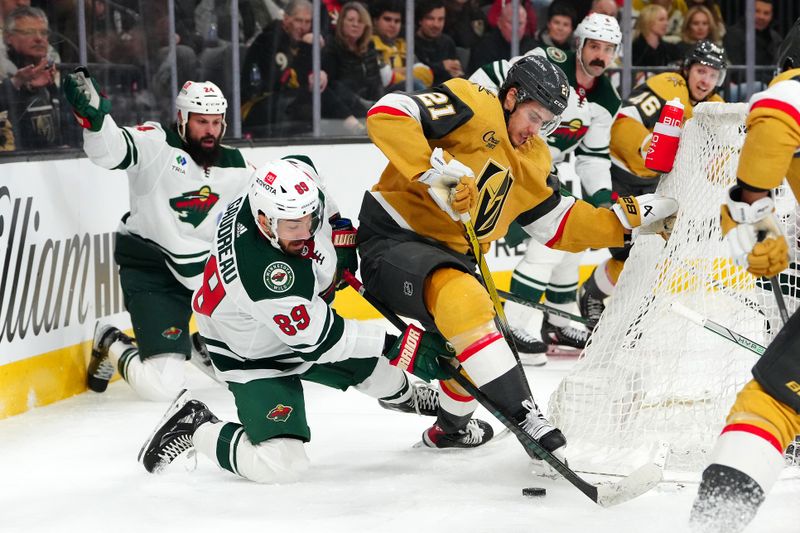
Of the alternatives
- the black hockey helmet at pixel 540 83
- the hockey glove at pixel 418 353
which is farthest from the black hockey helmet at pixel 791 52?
the hockey glove at pixel 418 353

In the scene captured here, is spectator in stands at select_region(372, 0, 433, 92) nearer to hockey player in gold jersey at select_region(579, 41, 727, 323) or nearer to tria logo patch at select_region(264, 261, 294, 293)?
hockey player in gold jersey at select_region(579, 41, 727, 323)

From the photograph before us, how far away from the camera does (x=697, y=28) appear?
22.7ft

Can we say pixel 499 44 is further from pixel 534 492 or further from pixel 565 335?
pixel 534 492

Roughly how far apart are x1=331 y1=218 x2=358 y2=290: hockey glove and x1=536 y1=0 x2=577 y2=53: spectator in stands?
3194mm

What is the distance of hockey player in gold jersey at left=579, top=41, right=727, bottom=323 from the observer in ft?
14.3

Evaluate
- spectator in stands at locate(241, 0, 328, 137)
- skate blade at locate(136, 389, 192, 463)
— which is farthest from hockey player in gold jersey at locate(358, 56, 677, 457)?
spectator in stands at locate(241, 0, 328, 137)

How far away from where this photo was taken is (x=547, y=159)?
3408 mm

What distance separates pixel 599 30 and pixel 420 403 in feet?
5.61

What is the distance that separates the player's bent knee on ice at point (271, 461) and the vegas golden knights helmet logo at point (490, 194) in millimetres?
756

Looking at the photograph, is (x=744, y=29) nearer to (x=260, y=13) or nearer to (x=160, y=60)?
(x=260, y=13)

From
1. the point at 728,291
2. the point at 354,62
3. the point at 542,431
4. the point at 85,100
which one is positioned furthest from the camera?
the point at 354,62

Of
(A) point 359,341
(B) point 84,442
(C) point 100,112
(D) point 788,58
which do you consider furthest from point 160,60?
(D) point 788,58

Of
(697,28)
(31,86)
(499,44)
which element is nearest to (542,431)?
(31,86)

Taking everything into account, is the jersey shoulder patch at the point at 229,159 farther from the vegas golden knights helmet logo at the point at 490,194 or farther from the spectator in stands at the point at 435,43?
the spectator in stands at the point at 435,43
